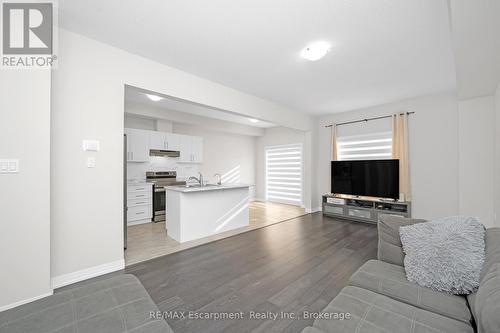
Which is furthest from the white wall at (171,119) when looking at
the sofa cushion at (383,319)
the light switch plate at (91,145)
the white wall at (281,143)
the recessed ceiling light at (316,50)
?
the sofa cushion at (383,319)

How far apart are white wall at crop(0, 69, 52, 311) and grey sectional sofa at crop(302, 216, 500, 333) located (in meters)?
2.44

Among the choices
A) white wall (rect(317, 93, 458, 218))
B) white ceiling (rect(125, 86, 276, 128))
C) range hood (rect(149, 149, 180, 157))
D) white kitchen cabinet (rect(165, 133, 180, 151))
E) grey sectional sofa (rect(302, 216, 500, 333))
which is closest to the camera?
grey sectional sofa (rect(302, 216, 500, 333))

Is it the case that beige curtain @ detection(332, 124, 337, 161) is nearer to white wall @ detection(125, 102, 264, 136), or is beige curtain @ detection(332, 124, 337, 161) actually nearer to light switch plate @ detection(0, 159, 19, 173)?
white wall @ detection(125, 102, 264, 136)

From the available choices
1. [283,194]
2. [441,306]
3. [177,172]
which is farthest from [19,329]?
[283,194]

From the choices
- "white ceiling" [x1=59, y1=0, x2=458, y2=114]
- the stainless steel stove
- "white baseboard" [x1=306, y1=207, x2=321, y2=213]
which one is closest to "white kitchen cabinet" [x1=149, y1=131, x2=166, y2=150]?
the stainless steel stove

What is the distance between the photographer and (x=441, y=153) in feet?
14.1

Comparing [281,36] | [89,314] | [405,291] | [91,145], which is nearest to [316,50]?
[281,36]

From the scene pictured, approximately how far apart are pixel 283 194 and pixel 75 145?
6.20m

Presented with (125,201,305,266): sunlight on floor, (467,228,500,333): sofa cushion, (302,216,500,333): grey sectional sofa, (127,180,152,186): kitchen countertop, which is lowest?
(125,201,305,266): sunlight on floor

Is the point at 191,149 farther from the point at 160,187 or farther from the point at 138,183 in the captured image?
the point at 138,183

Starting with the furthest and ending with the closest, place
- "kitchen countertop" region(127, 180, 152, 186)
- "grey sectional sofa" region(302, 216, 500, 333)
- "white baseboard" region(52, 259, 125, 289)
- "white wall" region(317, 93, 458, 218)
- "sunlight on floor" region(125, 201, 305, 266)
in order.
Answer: "kitchen countertop" region(127, 180, 152, 186), "white wall" region(317, 93, 458, 218), "sunlight on floor" region(125, 201, 305, 266), "white baseboard" region(52, 259, 125, 289), "grey sectional sofa" region(302, 216, 500, 333)

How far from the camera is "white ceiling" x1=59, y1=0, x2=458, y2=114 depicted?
201 centimetres

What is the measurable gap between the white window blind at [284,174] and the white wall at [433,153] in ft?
10.2

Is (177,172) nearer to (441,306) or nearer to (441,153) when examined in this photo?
(441,306)
